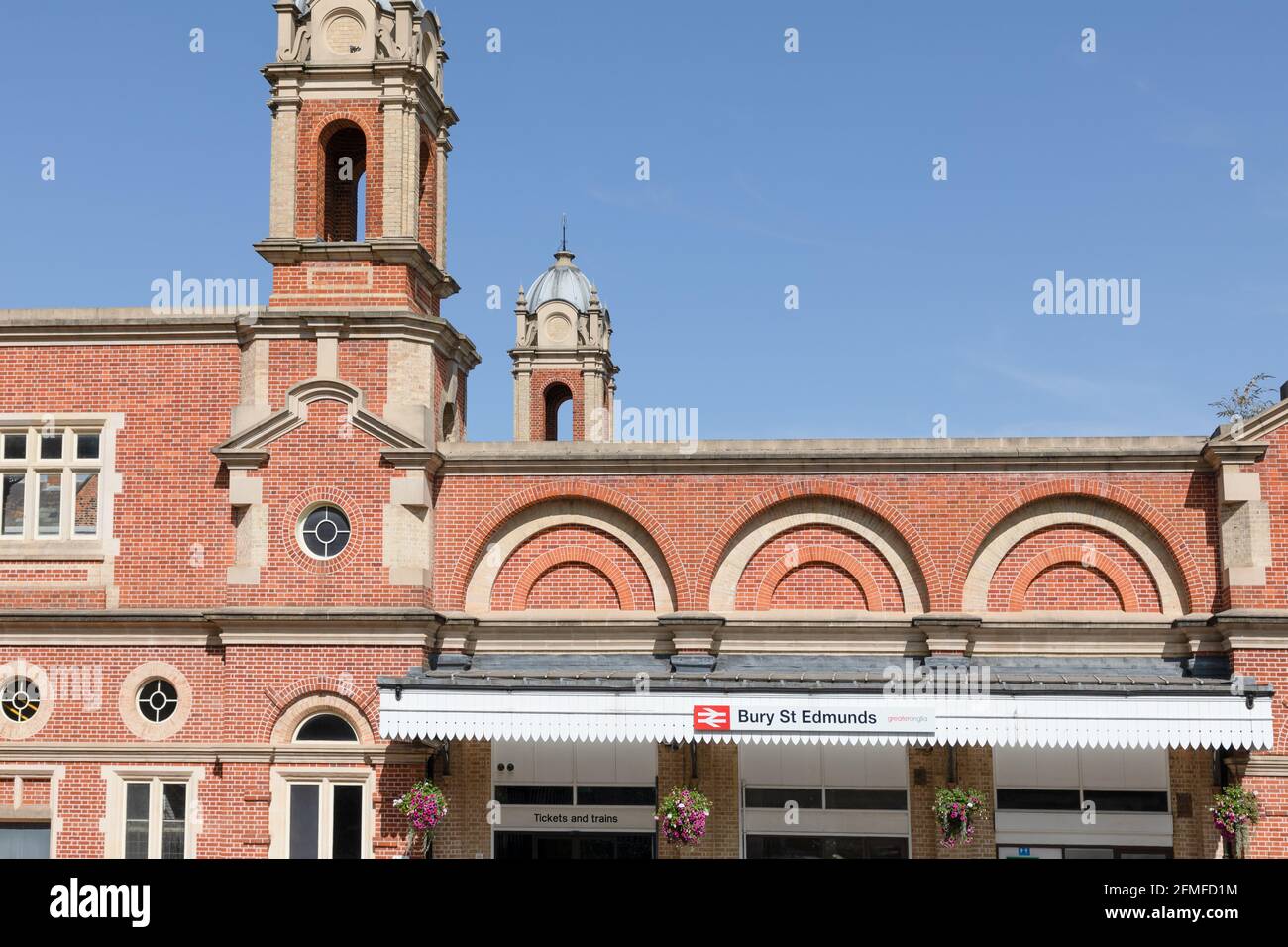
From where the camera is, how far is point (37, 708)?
74.6 ft

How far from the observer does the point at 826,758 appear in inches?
888

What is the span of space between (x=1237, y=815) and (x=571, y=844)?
31.8 feet

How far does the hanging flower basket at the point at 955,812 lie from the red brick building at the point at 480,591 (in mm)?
629

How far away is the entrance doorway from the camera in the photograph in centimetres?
2259

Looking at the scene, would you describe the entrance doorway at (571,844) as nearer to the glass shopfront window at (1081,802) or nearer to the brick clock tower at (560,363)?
the glass shopfront window at (1081,802)

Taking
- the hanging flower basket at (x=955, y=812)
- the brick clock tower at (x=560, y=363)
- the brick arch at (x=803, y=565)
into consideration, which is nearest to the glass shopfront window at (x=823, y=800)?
the hanging flower basket at (x=955, y=812)

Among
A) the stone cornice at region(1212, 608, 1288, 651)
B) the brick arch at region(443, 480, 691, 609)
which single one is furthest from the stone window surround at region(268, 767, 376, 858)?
the stone cornice at region(1212, 608, 1288, 651)

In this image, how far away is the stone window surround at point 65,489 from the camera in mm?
23078

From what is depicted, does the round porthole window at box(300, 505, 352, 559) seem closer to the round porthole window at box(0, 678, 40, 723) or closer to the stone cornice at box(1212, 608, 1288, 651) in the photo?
the round porthole window at box(0, 678, 40, 723)

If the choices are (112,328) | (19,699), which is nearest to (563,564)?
(112,328)
